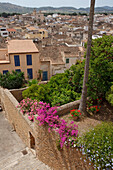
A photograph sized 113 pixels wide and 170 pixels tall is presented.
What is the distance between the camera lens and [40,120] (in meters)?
8.84

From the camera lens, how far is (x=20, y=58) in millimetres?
19109

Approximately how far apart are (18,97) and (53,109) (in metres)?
7.06

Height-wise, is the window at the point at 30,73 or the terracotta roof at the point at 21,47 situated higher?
the terracotta roof at the point at 21,47

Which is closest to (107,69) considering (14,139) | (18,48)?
(14,139)

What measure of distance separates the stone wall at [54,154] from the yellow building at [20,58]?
38.0ft

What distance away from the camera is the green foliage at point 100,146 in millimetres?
6303

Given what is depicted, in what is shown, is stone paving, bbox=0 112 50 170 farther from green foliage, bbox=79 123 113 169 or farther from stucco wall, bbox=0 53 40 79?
stucco wall, bbox=0 53 40 79

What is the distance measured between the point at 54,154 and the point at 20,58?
13238 mm

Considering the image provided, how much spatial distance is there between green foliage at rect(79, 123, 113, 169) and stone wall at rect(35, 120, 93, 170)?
1.84 ft

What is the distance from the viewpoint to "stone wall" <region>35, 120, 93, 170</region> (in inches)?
294

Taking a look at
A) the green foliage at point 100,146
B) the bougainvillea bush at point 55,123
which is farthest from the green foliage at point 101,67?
the green foliage at point 100,146

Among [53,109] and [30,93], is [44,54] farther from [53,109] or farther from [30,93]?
[53,109]

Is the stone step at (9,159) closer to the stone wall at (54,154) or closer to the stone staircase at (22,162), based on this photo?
the stone staircase at (22,162)

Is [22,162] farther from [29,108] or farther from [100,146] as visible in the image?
[100,146]
